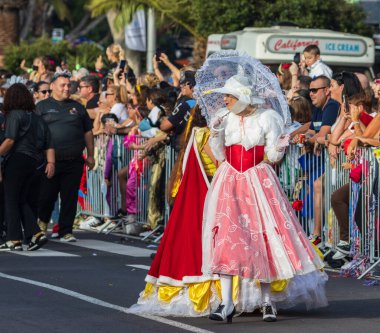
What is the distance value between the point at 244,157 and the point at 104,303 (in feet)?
5.59

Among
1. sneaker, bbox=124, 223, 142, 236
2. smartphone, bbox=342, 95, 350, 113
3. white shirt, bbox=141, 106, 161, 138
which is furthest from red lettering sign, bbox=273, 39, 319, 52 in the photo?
smartphone, bbox=342, 95, 350, 113

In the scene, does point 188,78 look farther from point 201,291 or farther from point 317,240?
point 201,291

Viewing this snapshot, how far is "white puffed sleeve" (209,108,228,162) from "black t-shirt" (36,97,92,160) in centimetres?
644

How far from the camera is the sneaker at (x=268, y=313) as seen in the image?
32.8 feet

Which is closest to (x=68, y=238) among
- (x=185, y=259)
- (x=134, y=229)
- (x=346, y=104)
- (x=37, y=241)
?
(x=134, y=229)

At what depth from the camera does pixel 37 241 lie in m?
15.6

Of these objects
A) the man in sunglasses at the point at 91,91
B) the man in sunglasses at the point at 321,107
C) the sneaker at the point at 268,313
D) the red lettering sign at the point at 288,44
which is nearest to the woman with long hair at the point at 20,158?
the man in sunglasses at the point at 321,107

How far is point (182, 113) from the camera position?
596 inches

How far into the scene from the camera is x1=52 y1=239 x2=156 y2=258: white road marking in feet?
50.8

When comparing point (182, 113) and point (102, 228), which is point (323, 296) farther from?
point (102, 228)

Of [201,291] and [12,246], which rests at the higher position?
[201,291]

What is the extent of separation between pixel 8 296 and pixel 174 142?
542cm

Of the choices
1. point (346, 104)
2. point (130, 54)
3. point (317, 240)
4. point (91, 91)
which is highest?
point (130, 54)

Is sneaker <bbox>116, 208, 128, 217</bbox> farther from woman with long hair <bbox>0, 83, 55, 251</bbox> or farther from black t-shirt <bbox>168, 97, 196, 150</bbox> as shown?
black t-shirt <bbox>168, 97, 196, 150</bbox>
